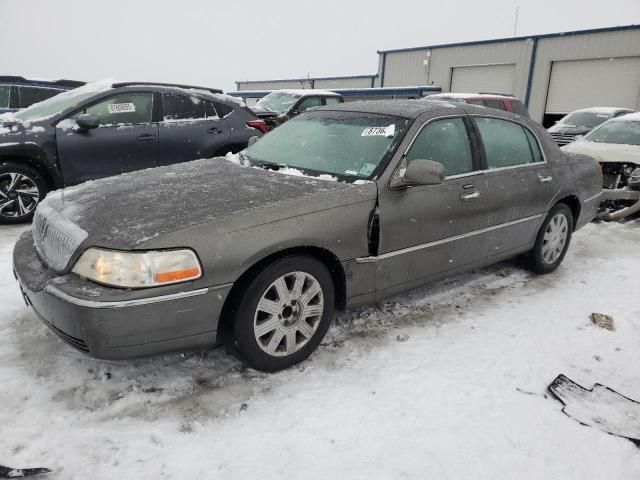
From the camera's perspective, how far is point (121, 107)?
596 centimetres

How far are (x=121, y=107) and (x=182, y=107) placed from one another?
2.50 feet

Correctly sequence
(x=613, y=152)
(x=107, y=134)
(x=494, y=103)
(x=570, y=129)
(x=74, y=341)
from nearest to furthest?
(x=74, y=341) < (x=107, y=134) < (x=613, y=152) < (x=494, y=103) < (x=570, y=129)

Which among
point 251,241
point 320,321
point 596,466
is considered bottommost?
point 596,466

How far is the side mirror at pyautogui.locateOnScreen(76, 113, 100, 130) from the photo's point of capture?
5.42m

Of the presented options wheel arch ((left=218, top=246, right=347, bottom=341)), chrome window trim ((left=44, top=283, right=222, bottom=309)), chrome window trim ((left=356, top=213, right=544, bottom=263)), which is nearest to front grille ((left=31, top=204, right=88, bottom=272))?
chrome window trim ((left=44, top=283, right=222, bottom=309))

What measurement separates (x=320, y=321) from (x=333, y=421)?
648 millimetres

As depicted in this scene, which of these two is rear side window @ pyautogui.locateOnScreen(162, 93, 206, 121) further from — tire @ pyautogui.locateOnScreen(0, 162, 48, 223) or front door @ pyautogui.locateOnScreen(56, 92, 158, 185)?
tire @ pyautogui.locateOnScreen(0, 162, 48, 223)

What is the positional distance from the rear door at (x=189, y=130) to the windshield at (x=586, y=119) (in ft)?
36.3

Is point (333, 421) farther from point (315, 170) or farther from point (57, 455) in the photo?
point (315, 170)

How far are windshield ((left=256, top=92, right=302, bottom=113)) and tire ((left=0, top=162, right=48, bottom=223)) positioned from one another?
6343 mm

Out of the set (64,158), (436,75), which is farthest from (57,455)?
(436,75)

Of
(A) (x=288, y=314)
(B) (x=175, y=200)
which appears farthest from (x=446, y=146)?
(B) (x=175, y=200)

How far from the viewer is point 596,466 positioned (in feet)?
7.14

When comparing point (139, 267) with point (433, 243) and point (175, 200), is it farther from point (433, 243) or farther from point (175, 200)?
point (433, 243)
